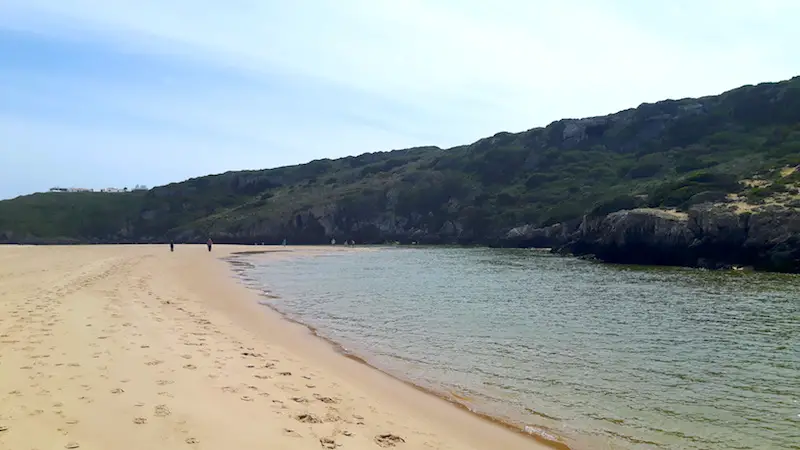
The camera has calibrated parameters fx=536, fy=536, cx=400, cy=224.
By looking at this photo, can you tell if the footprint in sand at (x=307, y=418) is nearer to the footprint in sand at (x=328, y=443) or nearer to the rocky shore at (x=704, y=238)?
the footprint in sand at (x=328, y=443)

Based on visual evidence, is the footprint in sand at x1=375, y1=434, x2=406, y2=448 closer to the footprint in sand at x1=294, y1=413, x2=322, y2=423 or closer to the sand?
the sand

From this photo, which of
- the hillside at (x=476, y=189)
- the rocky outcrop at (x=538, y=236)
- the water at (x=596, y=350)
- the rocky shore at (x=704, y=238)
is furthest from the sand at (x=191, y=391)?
the rocky outcrop at (x=538, y=236)

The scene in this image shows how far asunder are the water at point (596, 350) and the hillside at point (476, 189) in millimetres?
45783

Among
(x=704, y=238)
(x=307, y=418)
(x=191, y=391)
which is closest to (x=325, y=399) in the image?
(x=307, y=418)

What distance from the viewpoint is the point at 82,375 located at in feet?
30.3

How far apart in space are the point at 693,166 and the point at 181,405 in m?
97.3

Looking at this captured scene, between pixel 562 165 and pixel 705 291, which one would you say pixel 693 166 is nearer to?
pixel 562 165

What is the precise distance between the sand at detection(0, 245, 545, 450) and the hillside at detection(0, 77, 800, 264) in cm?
6158

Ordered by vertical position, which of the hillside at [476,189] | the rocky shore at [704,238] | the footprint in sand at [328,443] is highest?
the hillside at [476,189]

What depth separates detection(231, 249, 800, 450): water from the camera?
960 centimetres

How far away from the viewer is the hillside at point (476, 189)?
3706 inches

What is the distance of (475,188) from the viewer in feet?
383

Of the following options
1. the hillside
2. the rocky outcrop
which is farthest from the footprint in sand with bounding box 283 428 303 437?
the rocky outcrop

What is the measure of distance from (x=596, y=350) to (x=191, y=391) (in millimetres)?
10912
